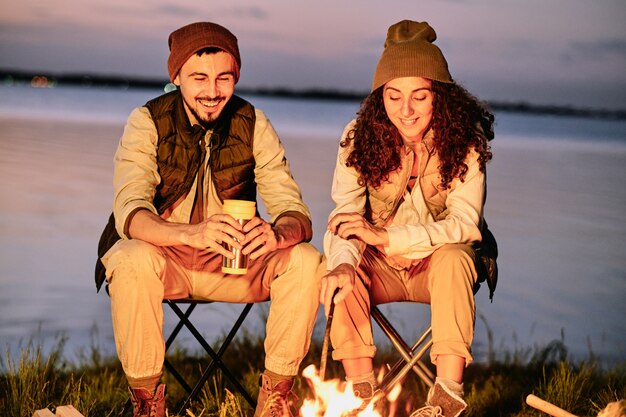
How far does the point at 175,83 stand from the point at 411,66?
2.69ft

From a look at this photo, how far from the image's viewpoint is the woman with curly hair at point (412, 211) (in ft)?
10.6

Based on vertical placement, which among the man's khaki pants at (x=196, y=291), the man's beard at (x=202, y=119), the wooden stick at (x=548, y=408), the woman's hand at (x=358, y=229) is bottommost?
the wooden stick at (x=548, y=408)

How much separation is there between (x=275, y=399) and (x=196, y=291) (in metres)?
0.46

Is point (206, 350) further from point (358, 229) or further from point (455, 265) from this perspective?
point (455, 265)

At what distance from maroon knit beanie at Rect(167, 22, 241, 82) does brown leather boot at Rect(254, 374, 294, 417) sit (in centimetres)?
106

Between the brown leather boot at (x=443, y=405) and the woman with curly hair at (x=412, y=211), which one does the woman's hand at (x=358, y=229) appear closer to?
the woman with curly hair at (x=412, y=211)

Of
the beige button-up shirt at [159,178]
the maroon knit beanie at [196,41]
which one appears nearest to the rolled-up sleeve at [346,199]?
the beige button-up shirt at [159,178]

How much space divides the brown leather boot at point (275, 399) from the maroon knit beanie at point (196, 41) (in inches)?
41.5

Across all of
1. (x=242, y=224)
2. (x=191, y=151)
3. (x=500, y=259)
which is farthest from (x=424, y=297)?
(x=500, y=259)

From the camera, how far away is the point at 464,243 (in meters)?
3.45

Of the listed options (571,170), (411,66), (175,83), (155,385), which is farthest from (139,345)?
(571,170)

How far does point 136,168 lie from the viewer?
3.55 m

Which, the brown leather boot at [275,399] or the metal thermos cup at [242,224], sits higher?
the metal thermos cup at [242,224]

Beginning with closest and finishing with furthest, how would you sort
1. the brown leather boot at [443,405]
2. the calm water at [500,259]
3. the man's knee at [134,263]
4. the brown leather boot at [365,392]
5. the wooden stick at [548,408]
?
the wooden stick at [548,408]
the brown leather boot at [443,405]
the man's knee at [134,263]
the brown leather boot at [365,392]
the calm water at [500,259]
